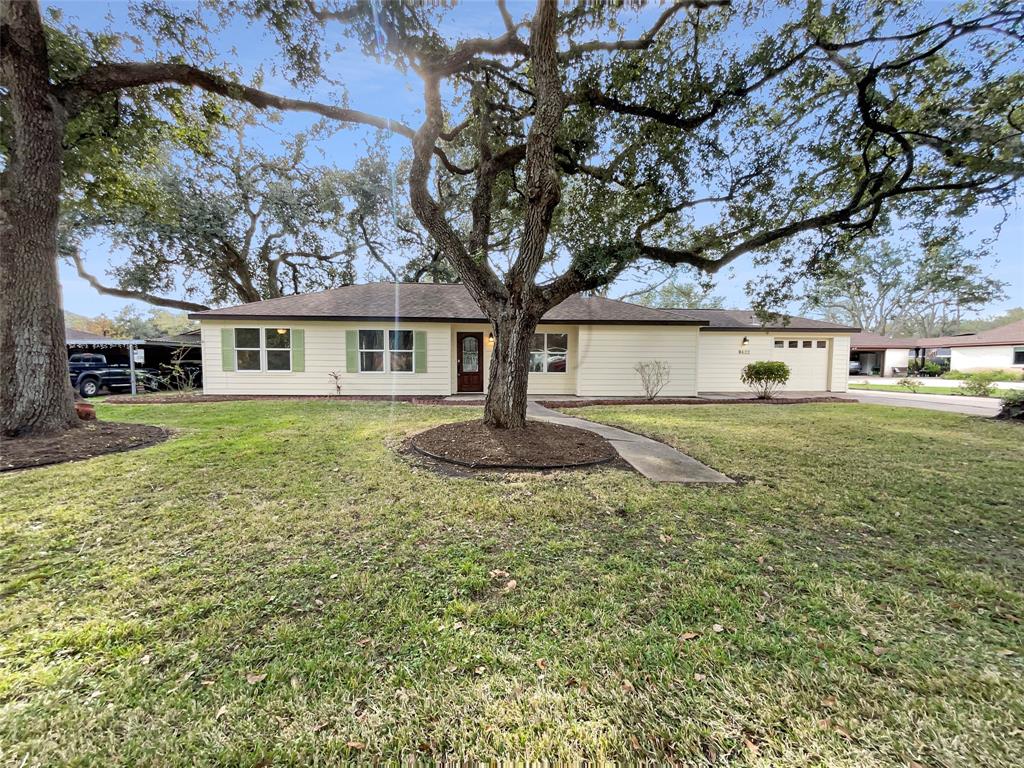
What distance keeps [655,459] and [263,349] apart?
11.7m

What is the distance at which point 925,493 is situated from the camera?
165 inches

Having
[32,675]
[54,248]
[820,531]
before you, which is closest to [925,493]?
[820,531]

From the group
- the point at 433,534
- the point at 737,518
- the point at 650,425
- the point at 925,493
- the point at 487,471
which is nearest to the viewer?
the point at 433,534

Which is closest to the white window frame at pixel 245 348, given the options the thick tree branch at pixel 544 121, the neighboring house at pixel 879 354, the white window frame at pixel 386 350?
the white window frame at pixel 386 350

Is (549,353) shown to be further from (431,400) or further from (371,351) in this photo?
(371,351)

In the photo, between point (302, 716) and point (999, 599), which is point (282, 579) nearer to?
point (302, 716)

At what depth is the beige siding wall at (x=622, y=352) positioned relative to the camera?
495 inches

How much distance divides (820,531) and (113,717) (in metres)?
4.54

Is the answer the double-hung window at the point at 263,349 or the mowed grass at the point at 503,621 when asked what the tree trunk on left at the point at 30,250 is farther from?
the double-hung window at the point at 263,349

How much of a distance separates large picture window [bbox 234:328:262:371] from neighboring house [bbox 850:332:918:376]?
36.0 meters

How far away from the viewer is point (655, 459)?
17.6 feet

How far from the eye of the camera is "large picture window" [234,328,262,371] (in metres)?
11.7

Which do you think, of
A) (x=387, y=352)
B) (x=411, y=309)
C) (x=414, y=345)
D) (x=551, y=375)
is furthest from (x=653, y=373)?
(x=387, y=352)

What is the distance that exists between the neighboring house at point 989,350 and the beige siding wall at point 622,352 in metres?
24.6
